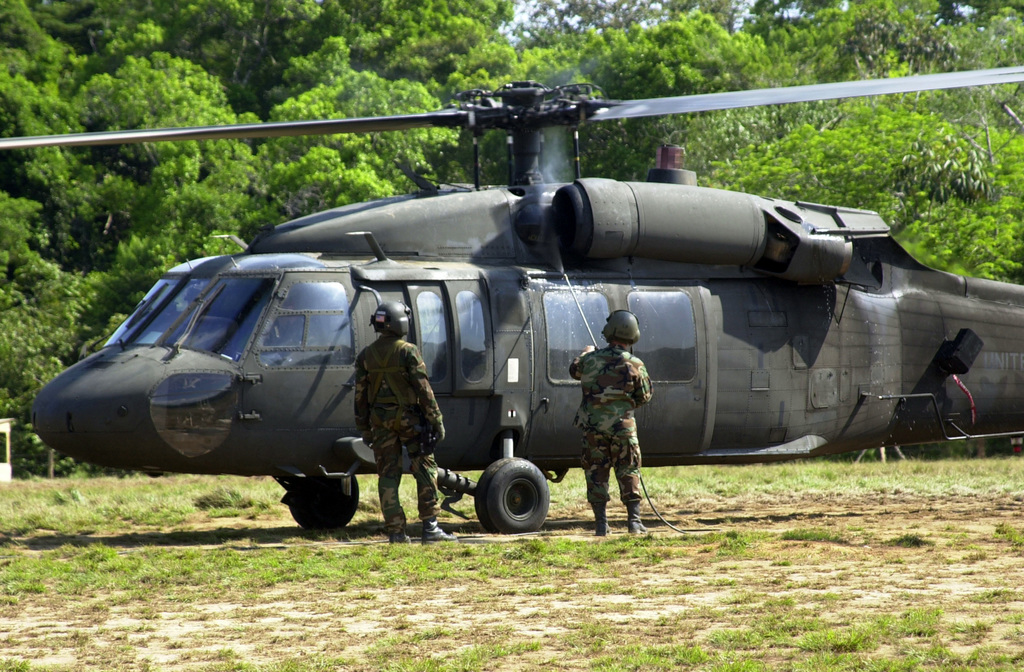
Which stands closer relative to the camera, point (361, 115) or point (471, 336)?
point (471, 336)

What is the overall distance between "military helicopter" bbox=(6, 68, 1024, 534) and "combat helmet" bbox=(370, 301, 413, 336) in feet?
2.21

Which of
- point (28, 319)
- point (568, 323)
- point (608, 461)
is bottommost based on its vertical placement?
point (608, 461)

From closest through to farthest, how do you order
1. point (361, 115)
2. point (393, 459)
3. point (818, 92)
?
point (393, 459)
point (818, 92)
point (361, 115)

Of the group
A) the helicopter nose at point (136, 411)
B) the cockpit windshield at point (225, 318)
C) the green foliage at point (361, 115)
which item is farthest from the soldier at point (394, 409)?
the green foliage at point (361, 115)

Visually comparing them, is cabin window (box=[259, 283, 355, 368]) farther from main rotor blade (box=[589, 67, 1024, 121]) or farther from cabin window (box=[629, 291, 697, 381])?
main rotor blade (box=[589, 67, 1024, 121])

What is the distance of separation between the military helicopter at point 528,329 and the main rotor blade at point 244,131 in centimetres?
3

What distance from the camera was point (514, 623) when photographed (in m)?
6.16

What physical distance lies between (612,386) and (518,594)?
285 centimetres

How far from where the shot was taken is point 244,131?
995cm

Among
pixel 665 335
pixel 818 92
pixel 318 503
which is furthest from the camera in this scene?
pixel 318 503

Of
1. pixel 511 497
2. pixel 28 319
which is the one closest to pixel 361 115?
pixel 28 319

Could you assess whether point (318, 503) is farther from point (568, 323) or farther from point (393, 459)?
point (568, 323)

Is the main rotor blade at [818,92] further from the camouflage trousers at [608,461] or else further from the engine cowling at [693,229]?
the camouflage trousers at [608,461]

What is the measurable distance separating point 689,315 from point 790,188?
17.3 meters
